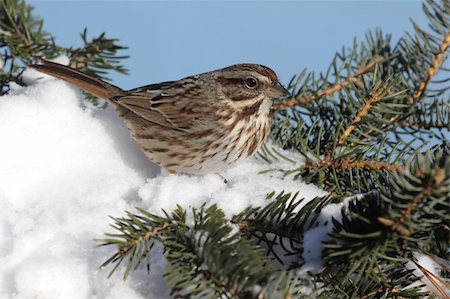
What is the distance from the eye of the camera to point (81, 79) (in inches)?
162

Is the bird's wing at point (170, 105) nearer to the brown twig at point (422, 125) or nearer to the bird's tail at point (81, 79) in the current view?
the bird's tail at point (81, 79)

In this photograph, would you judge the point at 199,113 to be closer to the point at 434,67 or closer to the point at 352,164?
the point at 352,164

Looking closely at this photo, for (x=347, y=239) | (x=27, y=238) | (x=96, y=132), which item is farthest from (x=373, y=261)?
(x=96, y=132)

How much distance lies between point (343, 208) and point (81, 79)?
7.90 feet

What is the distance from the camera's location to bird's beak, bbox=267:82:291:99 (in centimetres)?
378

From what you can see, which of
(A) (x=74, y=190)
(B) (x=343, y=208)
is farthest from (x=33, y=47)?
(B) (x=343, y=208)

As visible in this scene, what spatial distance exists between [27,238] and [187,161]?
153cm

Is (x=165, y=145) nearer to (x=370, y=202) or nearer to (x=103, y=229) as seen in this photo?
(x=103, y=229)

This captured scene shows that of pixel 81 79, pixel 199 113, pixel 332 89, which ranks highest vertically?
pixel 81 79

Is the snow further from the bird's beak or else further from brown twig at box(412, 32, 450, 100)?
brown twig at box(412, 32, 450, 100)

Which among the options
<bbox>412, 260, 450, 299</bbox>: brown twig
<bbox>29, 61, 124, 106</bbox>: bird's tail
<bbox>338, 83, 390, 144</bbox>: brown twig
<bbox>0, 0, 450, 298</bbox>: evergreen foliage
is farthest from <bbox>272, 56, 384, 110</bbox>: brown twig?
<bbox>412, 260, 450, 299</bbox>: brown twig

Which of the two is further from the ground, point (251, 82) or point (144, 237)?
point (251, 82)

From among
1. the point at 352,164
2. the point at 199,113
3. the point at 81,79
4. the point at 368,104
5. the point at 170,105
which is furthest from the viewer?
the point at 170,105

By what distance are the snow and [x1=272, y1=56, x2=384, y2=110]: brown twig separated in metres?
0.43
